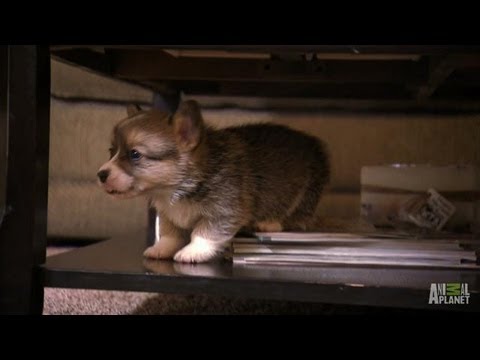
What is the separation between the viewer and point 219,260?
0.84 m

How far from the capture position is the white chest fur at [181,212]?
2.89 ft

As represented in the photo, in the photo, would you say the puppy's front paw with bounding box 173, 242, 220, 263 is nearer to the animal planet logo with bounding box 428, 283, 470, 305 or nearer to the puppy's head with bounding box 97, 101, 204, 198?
the puppy's head with bounding box 97, 101, 204, 198

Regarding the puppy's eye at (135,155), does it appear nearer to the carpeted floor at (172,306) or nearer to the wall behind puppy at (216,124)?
the carpeted floor at (172,306)

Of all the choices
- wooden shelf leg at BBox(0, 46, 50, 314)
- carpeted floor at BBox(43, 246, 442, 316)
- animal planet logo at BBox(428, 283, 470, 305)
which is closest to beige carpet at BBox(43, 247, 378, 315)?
carpeted floor at BBox(43, 246, 442, 316)

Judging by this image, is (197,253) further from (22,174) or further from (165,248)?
(22,174)

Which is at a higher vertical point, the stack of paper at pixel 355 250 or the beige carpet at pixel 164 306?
the stack of paper at pixel 355 250

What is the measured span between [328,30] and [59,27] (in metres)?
0.35

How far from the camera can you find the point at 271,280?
68 centimetres

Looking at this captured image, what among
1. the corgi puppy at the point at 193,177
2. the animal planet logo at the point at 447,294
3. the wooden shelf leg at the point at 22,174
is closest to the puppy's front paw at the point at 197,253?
the corgi puppy at the point at 193,177

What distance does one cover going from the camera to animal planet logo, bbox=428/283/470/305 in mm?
642

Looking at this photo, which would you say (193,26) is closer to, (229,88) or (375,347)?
(375,347)

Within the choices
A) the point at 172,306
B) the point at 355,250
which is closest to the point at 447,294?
the point at 355,250

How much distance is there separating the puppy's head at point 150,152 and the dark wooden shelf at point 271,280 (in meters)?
0.12

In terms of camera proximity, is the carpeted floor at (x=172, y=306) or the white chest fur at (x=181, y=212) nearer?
the white chest fur at (x=181, y=212)
